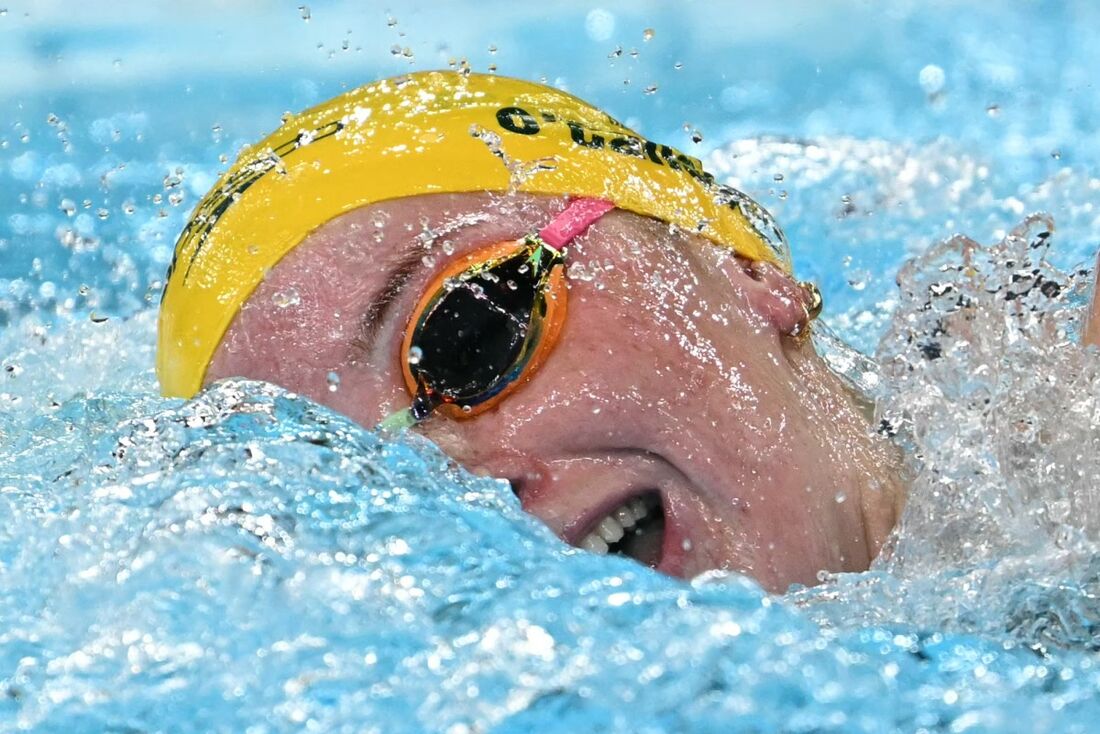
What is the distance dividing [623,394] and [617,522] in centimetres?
13

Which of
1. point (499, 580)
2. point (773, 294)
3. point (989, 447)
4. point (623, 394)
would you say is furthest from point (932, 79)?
point (499, 580)

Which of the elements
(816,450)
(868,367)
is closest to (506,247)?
(816,450)

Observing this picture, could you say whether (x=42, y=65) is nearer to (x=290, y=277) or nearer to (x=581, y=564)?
(x=290, y=277)

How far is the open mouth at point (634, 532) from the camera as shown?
4.07 feet

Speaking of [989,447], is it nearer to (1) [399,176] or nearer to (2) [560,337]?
(2) [560,337]

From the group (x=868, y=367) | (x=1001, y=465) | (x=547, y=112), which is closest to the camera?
(x=1001, y=465)

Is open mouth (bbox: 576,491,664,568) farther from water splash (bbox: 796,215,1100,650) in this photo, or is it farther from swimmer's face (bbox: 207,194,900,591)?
water splash (bbox: 796,215,1100,650)

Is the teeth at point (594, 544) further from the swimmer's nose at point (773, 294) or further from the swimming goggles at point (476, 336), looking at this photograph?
the swimmer's nose at point (773, 294)

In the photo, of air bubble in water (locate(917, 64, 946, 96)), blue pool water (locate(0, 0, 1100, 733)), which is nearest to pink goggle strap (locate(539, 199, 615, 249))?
blue pool water (locate(0, 0, 1100, 733))

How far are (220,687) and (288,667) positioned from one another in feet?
0.15

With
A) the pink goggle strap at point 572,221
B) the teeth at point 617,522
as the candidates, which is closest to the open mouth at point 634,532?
the teeth at point 617,522

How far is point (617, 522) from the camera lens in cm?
126

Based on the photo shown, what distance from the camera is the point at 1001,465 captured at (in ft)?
4.04

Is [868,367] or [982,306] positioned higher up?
[868,367]
